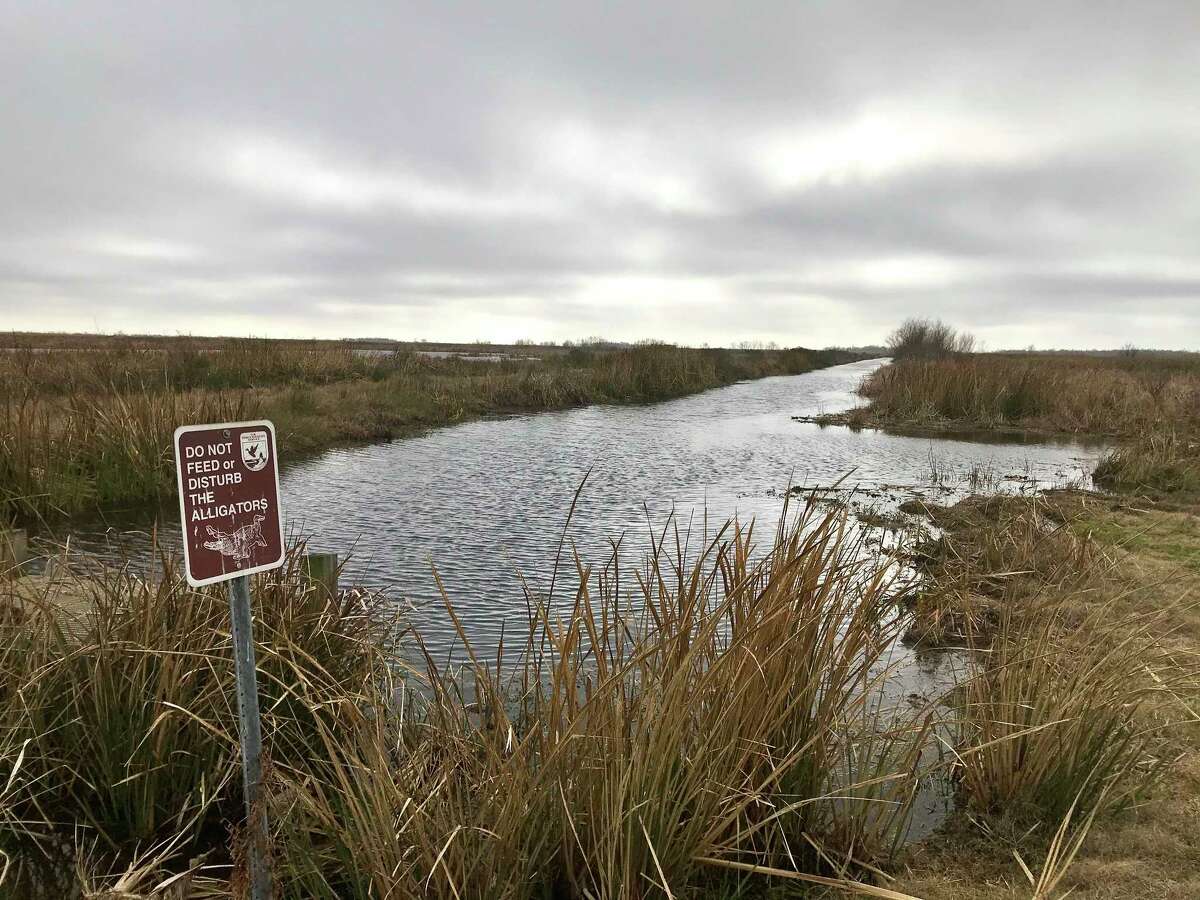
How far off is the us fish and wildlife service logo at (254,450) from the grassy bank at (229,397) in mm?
5427

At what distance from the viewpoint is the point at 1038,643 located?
11.0 feet

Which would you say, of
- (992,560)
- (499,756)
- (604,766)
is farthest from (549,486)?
(604,766)

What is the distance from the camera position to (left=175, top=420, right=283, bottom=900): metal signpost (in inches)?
73.5

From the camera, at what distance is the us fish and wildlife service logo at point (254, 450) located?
1980 mm

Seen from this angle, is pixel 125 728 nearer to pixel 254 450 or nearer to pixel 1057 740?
pixel 254 450

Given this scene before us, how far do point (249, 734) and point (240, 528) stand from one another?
580mm

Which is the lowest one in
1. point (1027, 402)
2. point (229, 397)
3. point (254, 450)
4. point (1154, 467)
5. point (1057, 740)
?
point (1057, 740)

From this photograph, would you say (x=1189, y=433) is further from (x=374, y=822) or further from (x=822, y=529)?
(x=374, y=822)

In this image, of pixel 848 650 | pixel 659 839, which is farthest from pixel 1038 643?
pixel 659 839

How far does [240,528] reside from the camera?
6.53 ft

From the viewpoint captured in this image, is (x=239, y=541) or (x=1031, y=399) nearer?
(x=239, y=541)

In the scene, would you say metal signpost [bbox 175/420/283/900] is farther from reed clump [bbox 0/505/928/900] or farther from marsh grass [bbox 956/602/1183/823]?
marsh grass [bbox 956/602/1183/823]

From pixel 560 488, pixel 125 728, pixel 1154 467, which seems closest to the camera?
pixel 125 728

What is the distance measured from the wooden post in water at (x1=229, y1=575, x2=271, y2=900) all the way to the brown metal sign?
0.30 ft
